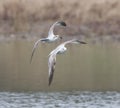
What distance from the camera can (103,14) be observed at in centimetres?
4366

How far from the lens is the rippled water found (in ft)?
78.2

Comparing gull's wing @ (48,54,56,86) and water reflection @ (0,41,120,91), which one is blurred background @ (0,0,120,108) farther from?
gull's wing @ (48,54,56,86)

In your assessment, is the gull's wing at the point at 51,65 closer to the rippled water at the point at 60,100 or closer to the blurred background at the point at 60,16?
the rippled water at the point at 60,100

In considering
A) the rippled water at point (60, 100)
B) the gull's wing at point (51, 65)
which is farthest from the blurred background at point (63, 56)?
the gull's wing at point (51, 65)

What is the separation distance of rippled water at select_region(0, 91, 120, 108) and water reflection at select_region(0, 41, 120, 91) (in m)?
0.96

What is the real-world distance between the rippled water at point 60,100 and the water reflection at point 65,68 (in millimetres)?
955

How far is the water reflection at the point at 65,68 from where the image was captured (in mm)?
27752

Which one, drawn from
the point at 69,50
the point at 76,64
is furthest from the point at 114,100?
the point at 69,50

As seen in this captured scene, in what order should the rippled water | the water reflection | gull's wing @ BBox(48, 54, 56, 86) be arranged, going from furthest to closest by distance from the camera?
the water reflection < the rippled water < gull's wing @ BBox(48, 54, 56, 86)

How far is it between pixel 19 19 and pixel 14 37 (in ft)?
6.76

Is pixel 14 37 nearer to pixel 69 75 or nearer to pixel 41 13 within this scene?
pixel 41 13

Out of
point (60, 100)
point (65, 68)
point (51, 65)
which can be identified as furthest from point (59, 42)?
point (51, 65)

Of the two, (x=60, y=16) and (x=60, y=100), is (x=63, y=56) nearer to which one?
(x=60, y=16)

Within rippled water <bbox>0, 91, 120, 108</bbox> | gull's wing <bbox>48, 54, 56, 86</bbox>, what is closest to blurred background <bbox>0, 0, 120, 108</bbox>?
rippled water <bbox>0, 91, 120, 108</bbox>
